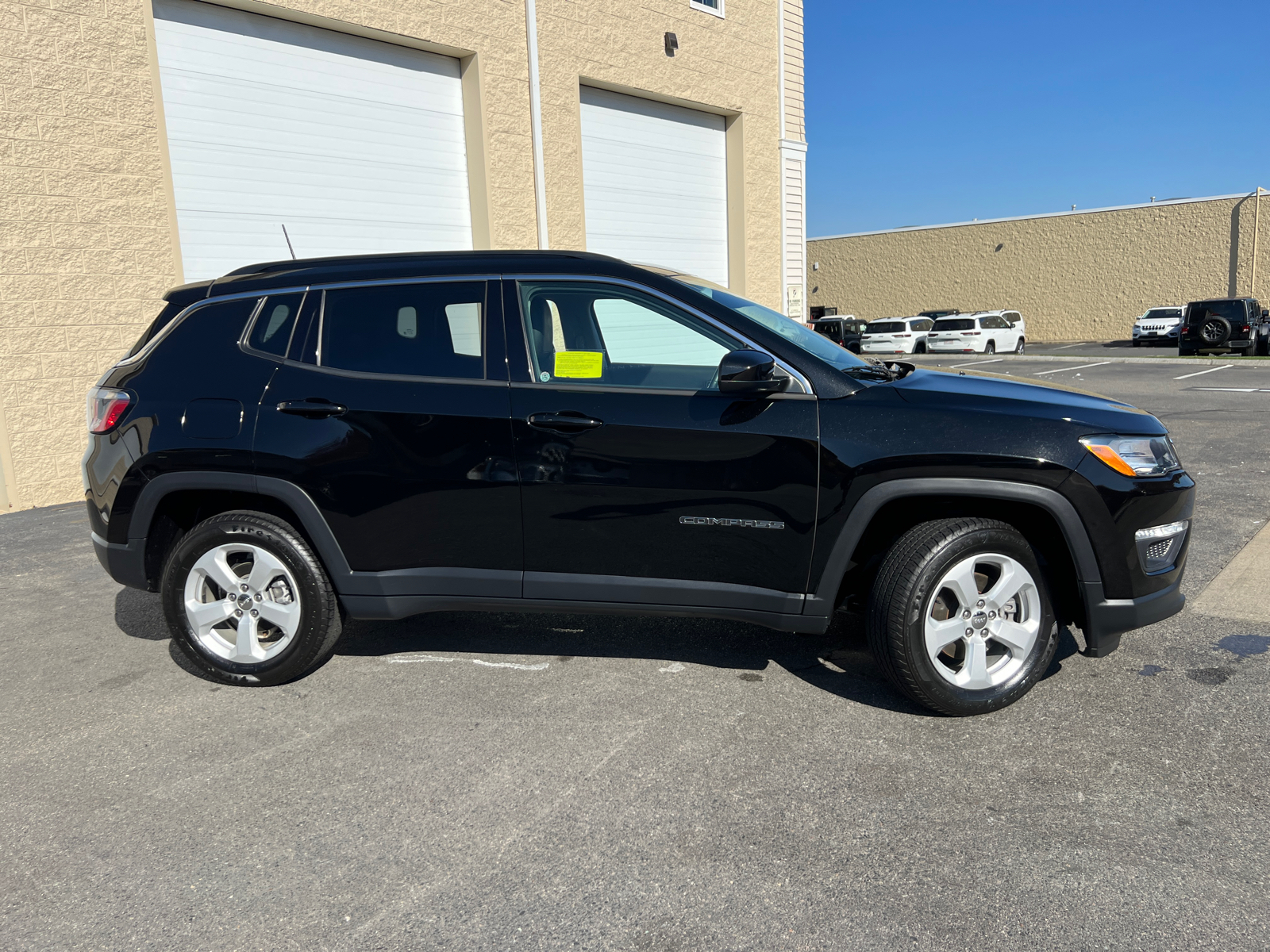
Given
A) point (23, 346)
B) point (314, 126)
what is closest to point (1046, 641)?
point (23, 346)

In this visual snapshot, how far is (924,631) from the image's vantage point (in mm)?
3506

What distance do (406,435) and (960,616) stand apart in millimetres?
2302

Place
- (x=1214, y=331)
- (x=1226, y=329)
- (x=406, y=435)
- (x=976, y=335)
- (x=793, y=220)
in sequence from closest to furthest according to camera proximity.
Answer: (x=406, y=435)
(x=793, y=220)
(x=1226, y=329)
(x=1214, y=331)
(x=976, y=335)

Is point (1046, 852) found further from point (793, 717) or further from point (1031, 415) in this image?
point (1031, 415)

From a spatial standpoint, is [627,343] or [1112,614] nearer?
[1112,614]

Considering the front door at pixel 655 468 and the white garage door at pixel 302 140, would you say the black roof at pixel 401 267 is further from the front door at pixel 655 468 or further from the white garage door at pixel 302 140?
the white garage door at pixel 302 140

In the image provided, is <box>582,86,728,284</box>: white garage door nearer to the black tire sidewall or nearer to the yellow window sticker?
the yellow window sticker

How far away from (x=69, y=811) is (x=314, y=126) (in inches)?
328

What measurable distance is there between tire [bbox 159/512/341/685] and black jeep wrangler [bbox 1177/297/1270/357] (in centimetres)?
3000

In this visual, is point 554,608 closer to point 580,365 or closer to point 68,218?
point 580,365

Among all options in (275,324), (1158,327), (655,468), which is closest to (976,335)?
(1158,327)

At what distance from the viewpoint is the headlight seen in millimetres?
3451

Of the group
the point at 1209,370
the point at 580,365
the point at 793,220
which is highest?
the point at 793,220

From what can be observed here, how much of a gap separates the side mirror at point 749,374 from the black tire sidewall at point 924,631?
859mm
